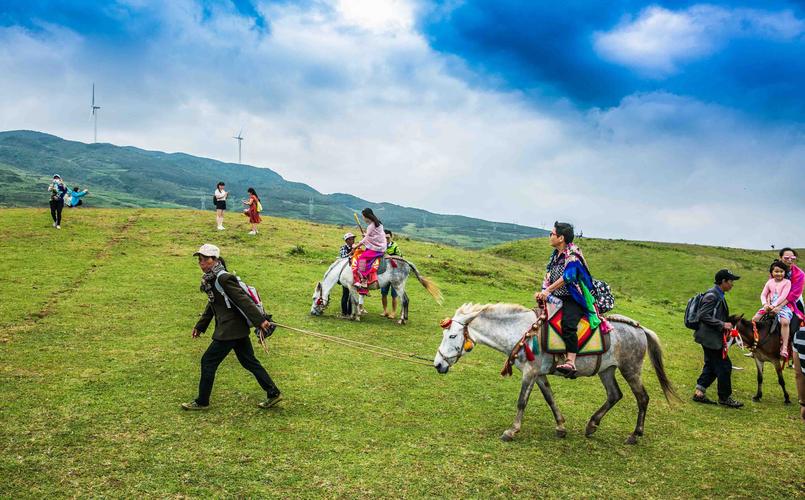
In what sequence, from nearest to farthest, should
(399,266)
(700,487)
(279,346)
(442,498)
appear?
(442,498), (700,487), (279,346), (399,266)

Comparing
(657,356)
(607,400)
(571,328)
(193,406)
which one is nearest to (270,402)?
(193,406)

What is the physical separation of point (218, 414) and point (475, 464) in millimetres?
4306

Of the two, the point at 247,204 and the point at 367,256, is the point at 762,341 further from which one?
the point at 247,204

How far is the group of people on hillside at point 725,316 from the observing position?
34.5 feet

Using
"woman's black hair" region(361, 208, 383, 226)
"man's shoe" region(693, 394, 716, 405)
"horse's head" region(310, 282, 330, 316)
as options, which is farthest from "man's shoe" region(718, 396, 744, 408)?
"horse's head" region(310, 282, 330, 316)

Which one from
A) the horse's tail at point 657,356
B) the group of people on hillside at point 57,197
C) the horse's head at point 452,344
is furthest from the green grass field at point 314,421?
the group of people on hillside at point 57,197

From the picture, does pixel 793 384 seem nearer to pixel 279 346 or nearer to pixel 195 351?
pixel 279 346

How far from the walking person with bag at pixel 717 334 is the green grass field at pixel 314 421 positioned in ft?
1.28

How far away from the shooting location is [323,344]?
13.3 metres

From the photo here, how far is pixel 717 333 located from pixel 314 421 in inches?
334

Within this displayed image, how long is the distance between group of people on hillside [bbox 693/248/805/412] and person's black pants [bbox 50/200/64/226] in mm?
28390

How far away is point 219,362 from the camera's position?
27.2ft

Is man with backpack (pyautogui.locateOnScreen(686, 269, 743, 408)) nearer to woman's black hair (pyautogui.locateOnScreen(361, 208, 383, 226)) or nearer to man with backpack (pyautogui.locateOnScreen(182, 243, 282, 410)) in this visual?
woman's black hair (pyautogui.locateOnScreen(361, 208, 383, 226))

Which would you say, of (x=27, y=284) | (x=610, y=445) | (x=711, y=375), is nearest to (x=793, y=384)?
(x=711, y=375)
